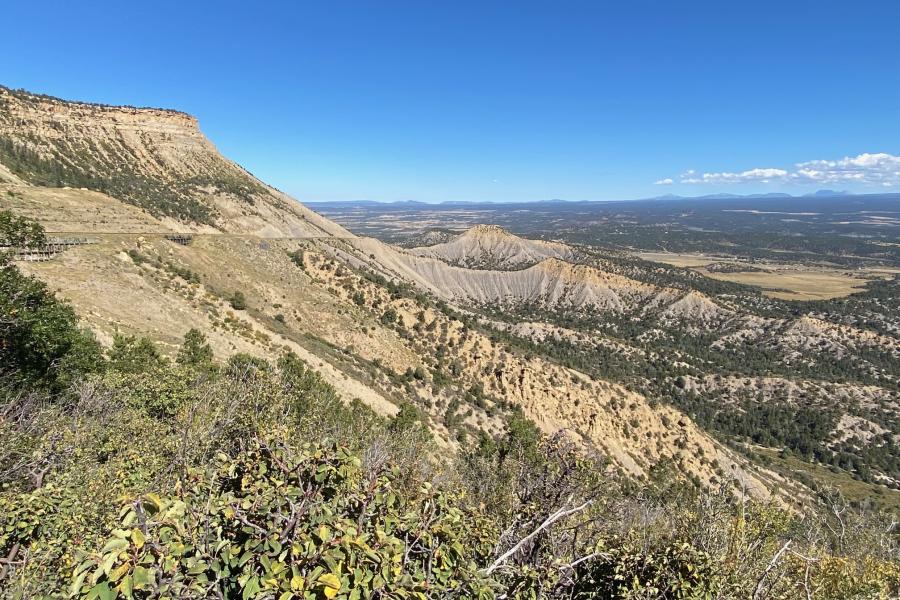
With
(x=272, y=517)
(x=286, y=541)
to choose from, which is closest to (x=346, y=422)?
(x=272, y=517)

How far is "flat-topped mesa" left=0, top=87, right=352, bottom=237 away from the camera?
72875 millimetres

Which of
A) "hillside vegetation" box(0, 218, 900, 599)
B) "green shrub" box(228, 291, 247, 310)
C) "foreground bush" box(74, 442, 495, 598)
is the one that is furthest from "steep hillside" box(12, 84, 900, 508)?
"foreground bush" box(74, 442, 495, 598)

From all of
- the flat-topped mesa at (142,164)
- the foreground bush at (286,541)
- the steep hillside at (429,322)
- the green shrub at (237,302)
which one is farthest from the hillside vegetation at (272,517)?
the flat-topped mesa at (142,164)

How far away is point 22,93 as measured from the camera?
90188 millimetres

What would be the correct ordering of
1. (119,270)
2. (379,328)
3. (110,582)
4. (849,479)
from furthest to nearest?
1. (849,479)
2. (379,328)
3. (119,270)
4. (110,582)

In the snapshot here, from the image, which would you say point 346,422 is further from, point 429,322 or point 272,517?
point 429,322

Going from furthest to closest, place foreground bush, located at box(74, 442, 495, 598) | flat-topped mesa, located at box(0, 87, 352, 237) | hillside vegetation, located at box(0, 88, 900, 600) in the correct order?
flat-topped mesa, located at box(0, 87, 352, 237) → hillside vegetation, located at box(0, 88, 900, 600) → foreground bush, located at box(74, 442, 495, 598)

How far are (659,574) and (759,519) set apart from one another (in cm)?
867

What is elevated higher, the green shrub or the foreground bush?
the foreground bush

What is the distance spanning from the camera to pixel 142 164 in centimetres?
9288

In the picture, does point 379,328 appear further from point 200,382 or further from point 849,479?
point 849,479

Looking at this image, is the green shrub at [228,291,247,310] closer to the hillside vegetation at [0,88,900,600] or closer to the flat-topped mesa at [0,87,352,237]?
the hillside vegetation at [0,88,900,600]

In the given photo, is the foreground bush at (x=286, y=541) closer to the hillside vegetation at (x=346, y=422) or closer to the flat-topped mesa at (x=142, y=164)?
the hillside vegetation at (x=346, y=422)

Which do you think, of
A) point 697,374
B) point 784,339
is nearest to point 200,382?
point 697,374
